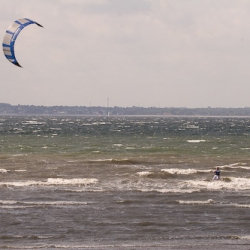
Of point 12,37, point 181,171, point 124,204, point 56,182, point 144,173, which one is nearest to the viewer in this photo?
point 124,204

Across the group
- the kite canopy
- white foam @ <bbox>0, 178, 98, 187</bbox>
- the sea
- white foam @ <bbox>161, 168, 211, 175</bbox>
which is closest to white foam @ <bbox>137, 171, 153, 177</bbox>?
the sea

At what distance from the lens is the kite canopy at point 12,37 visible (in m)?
30.9

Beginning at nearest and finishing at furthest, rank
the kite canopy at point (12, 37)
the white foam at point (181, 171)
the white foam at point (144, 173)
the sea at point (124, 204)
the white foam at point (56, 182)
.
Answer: the sea at point (124, 204) → the kite canopy at point (12, 37) → the white foam at point (56, 182) → the white foam at point (144, 173) → the white foam at point (181, 171)

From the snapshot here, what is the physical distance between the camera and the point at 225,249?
836 inches

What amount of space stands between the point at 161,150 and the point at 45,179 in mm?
26490

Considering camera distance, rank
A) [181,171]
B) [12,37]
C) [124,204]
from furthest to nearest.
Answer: [181,171] < [12,37] < [124,204]

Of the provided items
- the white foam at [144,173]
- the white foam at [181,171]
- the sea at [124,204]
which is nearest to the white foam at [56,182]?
the sea at [124,204]

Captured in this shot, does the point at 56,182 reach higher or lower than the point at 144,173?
lower

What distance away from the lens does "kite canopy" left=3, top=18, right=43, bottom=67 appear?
30927 millimetres

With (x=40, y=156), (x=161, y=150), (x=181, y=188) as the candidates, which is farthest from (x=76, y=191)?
(x=161, y=150)

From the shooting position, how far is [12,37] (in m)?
31.3

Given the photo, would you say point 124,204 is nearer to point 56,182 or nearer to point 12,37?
point 56,182

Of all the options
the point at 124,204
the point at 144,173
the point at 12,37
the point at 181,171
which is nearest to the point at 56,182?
the point at 144,173

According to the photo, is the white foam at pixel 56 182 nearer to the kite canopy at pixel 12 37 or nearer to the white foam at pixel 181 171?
the white foam at pixel 181 171
